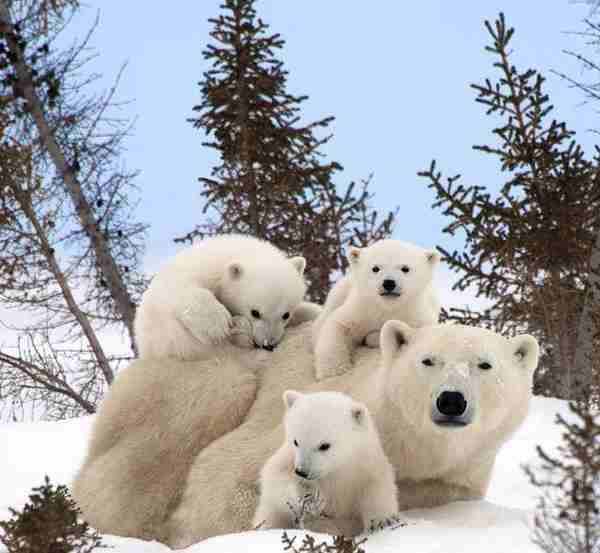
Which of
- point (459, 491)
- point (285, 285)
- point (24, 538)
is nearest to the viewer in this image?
point (24, 538)

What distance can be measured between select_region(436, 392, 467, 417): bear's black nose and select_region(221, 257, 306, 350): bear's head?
6.14ft

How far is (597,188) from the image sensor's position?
10961 mm

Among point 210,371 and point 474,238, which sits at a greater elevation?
point 474,238

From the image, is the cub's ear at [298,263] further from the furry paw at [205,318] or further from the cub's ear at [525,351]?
the cub's ear at [525,351]

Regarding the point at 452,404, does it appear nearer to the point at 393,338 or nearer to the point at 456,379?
the point at 456,379

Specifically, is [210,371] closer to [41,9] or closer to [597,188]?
[597,188]

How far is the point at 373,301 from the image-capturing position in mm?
5812

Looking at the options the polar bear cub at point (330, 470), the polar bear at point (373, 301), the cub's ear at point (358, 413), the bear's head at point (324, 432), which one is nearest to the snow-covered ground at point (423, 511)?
the polar bear cub at point (330, 470)

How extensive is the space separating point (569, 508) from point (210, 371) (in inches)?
129

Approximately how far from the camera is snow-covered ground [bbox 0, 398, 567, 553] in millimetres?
4012

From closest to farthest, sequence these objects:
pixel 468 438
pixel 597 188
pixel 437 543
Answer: pixel 437 543 → pixel 468 438 → pixel 597 188

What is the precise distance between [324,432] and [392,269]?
187 cm

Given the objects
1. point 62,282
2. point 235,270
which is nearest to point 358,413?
point 235,270

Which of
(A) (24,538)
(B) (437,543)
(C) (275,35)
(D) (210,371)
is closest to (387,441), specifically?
(B) (437,543)
